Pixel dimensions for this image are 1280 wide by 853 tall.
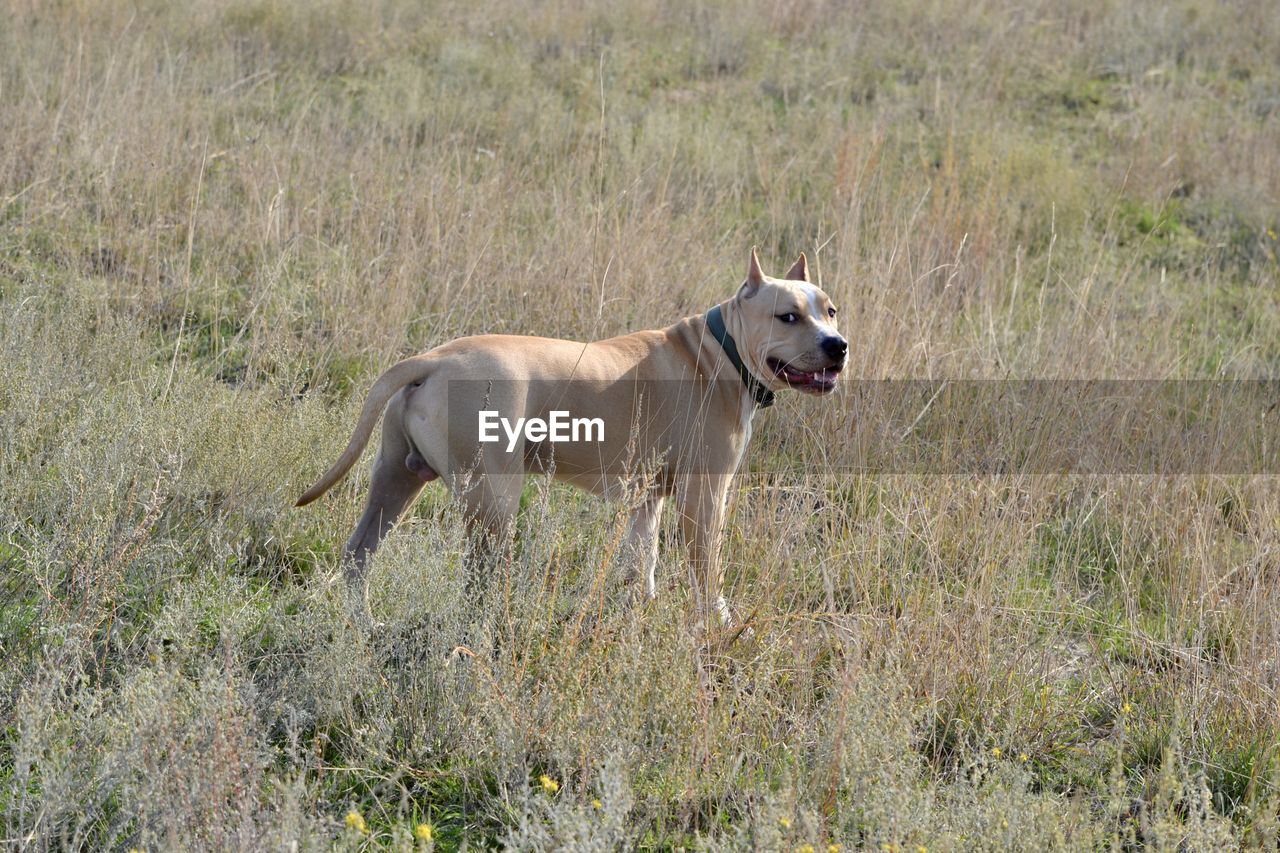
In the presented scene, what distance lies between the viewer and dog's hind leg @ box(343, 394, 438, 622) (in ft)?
12.7

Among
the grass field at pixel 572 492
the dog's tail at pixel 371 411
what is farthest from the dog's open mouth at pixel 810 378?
the dog's tail at pixel 371 411

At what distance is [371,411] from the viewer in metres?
3.61

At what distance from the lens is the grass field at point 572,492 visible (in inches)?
115

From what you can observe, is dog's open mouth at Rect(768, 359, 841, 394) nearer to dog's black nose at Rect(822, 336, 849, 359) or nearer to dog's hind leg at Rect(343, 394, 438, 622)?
dog's black nose at Rect(822, 336, 849, 359)

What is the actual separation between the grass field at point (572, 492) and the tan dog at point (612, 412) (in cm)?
20

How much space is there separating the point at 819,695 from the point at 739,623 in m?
0.35

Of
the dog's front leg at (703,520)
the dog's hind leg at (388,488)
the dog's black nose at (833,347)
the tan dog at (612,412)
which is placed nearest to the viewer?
the tan dog at (612,412)

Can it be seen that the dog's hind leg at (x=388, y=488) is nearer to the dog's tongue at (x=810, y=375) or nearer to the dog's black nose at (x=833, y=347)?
the dog's tongue at (x=810, y=375)

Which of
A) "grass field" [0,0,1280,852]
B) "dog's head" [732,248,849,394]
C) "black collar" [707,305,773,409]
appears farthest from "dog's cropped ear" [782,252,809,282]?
"grass field" [0,0,1280,852]

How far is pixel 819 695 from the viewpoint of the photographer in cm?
372

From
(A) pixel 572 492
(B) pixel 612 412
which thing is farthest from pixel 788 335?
(A) pixel 572 492

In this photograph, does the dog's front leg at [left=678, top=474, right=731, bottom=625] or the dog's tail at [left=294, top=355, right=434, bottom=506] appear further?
the dog's front leg at [left=678, top=474, right=731, bottom=625]

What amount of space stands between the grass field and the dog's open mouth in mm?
395

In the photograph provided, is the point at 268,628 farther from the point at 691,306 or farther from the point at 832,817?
the point at 691,306
